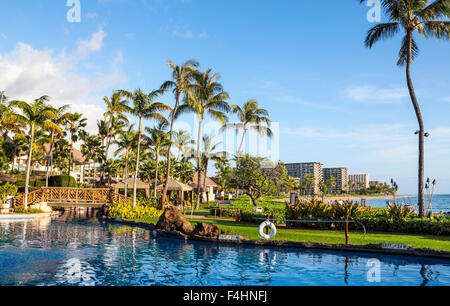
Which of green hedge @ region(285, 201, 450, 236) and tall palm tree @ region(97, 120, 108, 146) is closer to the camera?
green hedge @ region(285, 201, 450, 236)

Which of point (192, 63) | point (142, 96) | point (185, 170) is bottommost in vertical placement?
point (185, 170)

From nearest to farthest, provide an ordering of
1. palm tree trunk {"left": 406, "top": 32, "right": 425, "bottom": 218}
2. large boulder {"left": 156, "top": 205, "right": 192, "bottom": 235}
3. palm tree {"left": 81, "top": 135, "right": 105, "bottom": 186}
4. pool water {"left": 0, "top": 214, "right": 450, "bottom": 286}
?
pool water {"left": 0, "top": 214, "right": 450, "bottom": 286}, large boulder {"left": 156, "top": 205, "right": 192, "bottom": 235}, palm tree trunk {"left": 406, "top": 32, "right": 425, "bottom": 218}, palm tree {"left": 81, "top": 135, "right": 105, "bottom": 186}

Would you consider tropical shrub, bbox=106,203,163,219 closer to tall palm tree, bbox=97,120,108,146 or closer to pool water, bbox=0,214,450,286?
pool water, bbox=0,214,450,286

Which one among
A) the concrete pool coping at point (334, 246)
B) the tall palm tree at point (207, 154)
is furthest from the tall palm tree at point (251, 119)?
the concrete pool coping at point (334, 246)

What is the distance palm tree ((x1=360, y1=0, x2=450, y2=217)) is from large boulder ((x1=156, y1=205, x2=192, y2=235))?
45.2 feet

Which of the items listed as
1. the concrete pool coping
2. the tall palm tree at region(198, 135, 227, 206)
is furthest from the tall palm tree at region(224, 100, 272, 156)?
the concrete pool coping

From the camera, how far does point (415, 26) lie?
21625 mm

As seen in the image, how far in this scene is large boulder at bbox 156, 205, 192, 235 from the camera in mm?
18083

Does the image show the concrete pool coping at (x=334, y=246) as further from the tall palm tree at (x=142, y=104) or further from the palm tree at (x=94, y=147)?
the palm tree at (x=94, y=147)

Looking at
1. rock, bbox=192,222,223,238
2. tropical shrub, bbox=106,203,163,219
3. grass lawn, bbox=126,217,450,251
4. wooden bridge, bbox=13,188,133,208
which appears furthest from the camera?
wooden bridge, bbox=13,188,133,208

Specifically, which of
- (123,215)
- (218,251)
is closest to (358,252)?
(218,251)
